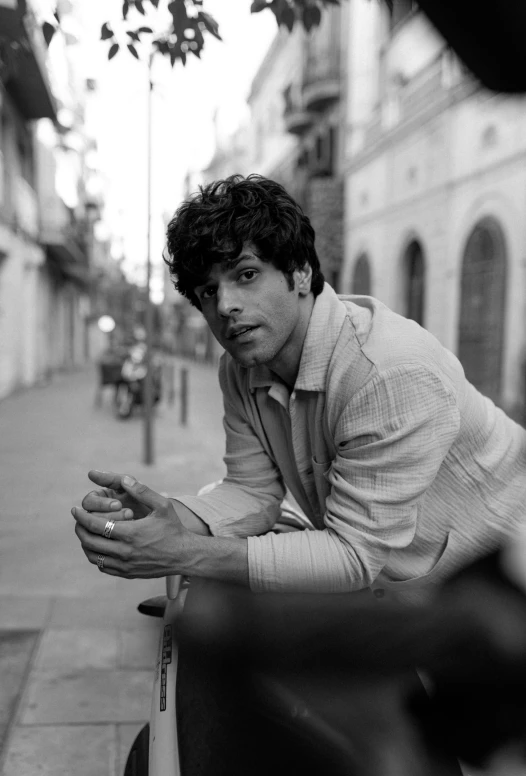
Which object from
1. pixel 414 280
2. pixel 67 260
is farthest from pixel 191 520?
pixel 67 260

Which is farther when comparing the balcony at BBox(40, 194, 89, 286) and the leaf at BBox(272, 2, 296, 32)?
the balcony at BBox(40, 194, 89, 286)

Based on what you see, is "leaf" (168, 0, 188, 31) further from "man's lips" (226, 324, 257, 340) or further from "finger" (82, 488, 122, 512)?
"finger" (82, 488, 122, 512)

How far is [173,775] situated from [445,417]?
27.9 inches

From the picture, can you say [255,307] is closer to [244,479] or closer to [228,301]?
[228,301]

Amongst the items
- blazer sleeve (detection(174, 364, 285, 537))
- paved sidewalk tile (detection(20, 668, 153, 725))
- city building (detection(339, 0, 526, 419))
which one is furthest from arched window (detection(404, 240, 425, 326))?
blazer sleeve (detection(174, 364, 285, 537))

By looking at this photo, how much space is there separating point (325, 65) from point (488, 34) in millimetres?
21281

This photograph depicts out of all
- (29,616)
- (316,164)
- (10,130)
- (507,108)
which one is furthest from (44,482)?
(316,164)

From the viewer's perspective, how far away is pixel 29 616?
3258 millimetres

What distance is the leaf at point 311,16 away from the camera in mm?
2934

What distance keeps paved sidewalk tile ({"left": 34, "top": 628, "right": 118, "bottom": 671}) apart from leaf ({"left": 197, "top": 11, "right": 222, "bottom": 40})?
2.29 metres

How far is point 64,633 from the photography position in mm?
3076

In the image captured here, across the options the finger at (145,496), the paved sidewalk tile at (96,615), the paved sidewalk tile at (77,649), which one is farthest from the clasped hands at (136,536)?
the paved sidewalk tile at (96,615)

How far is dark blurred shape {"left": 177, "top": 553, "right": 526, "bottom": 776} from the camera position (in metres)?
0.54

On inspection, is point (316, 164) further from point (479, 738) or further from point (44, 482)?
point (479, 738)
